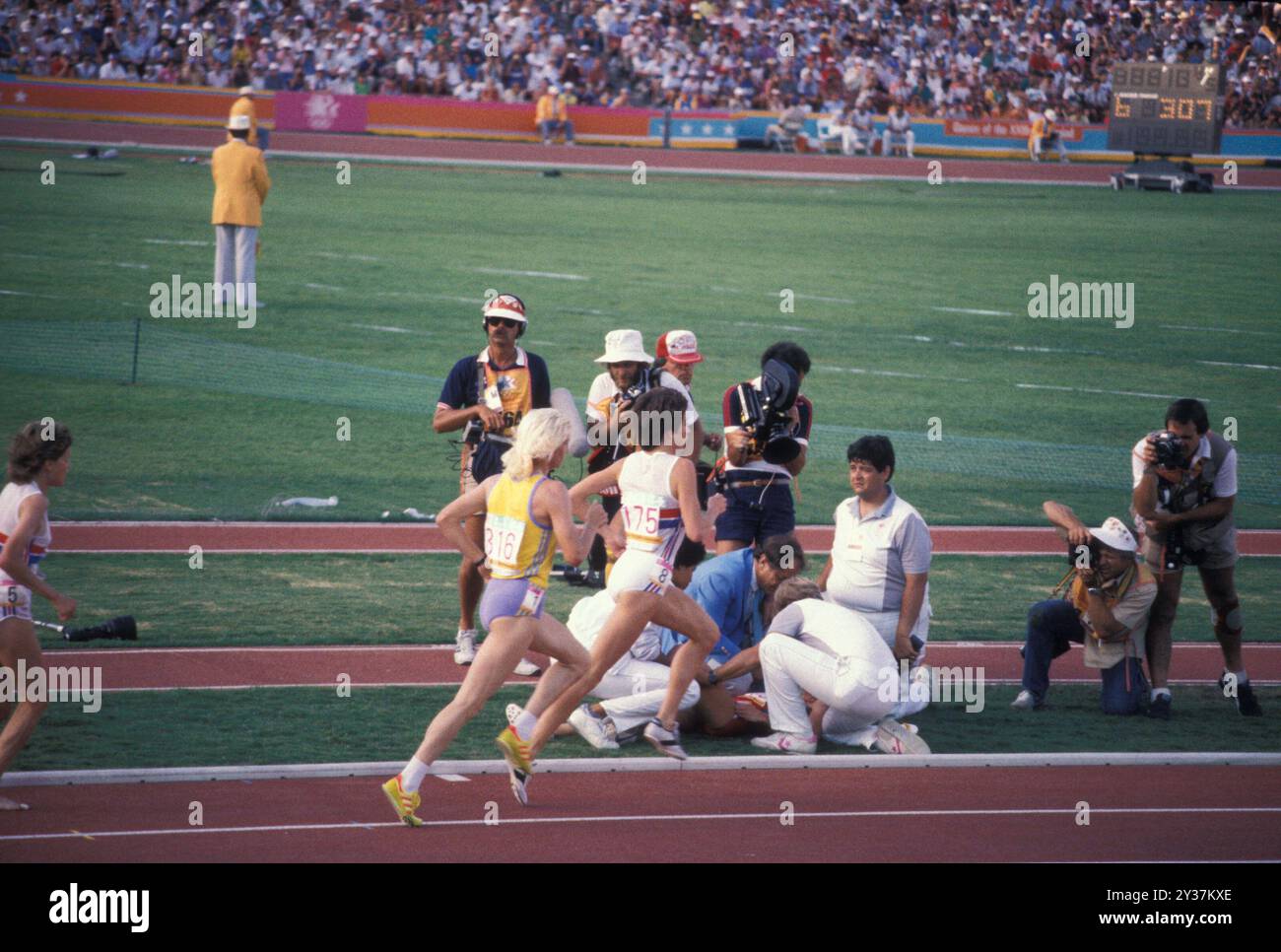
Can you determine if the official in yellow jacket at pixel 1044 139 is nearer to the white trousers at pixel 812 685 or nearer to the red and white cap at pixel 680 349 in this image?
the red and white cap at pixel 680 349

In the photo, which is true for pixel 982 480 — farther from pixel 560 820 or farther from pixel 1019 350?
pixel 560 820

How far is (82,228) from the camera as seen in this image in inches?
1097

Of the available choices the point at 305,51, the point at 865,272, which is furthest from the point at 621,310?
the point at 305,51

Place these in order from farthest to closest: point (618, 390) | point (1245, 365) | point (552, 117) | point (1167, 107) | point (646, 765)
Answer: point (552, 117) < point (1167, 107) < point (1245, 365) < point (618, 390) < point (646, 765)

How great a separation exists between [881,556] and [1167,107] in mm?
30248

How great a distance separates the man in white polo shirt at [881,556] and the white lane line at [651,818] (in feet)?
4.36

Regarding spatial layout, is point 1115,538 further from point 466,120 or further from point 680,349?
point 466,120

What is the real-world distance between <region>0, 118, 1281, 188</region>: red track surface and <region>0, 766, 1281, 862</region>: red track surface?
32.3 m

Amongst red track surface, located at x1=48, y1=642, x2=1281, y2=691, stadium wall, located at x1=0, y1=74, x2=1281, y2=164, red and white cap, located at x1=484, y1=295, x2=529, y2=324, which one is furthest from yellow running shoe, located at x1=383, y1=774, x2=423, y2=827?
stadium wall, located at x1=0, y1=74, x2=1281, y2=164

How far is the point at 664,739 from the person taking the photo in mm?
8672

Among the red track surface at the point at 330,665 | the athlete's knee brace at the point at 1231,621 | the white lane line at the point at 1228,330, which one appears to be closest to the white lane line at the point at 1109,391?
the white lane line at the point at 1228,330

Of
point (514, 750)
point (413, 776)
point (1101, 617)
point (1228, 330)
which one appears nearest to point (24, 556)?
point (413, 776)

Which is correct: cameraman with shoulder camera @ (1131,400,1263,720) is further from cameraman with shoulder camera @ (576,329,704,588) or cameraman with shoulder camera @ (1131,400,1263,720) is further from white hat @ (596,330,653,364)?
white hat @ (596,330,653,364)

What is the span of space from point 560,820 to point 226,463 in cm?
986
